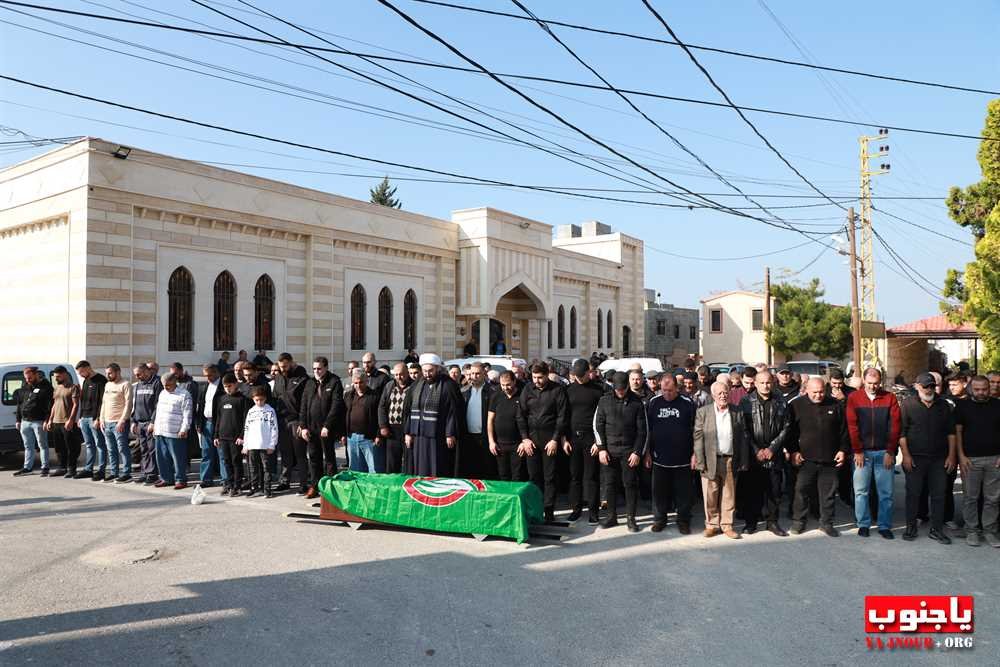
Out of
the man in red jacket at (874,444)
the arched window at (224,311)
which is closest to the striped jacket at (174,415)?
the arched window at (224,311)

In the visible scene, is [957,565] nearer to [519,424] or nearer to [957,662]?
[957,662]

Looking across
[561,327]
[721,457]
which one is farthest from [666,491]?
[561,327]

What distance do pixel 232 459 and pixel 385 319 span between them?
14125mm

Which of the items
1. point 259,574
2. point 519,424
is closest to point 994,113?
point 519,424

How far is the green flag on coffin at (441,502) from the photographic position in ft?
25.0

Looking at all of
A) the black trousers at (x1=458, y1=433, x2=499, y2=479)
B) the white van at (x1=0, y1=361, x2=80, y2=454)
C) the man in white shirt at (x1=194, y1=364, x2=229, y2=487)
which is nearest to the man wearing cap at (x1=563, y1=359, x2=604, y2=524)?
the black trousers at (x1=458, y1=433, x2=499, y2=479)

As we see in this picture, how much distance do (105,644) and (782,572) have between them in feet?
18.2

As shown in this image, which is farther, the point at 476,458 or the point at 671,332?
the point at 671,332

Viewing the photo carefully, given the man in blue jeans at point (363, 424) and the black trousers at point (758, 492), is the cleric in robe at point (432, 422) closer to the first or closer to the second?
the man in blue jeans at point (363, 424)

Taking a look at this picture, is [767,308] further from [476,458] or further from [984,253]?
[476,458]

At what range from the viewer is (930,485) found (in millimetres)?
8055

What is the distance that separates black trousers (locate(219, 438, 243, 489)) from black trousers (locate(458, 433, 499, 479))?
3.26m

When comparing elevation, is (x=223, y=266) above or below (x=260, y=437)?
above

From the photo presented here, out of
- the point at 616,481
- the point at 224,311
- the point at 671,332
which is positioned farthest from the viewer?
the point at 671,332
